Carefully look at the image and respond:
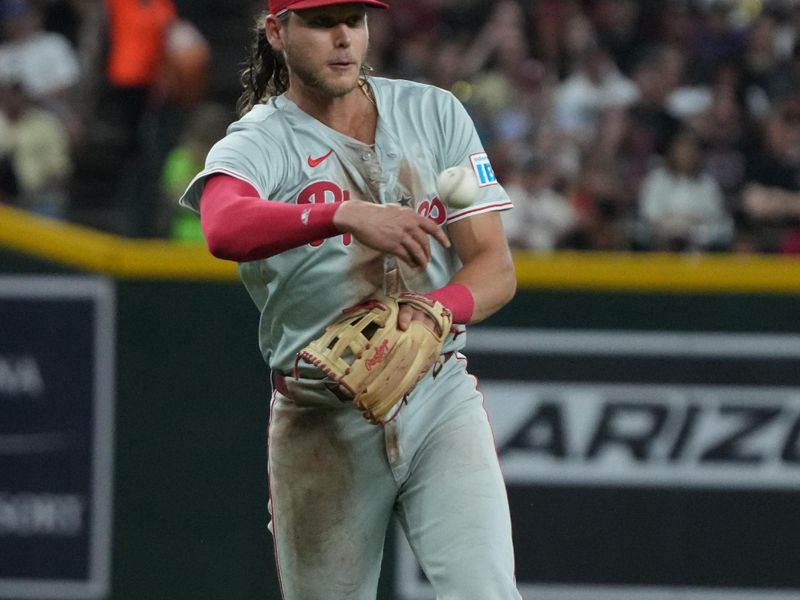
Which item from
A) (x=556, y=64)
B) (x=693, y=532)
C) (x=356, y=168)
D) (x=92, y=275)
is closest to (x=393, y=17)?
(x=556, y=64)

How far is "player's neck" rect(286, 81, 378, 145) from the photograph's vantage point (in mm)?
3979

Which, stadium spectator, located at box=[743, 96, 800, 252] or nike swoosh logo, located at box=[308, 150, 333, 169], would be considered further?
stadium spectator, located at box=[743, 96, 800, 252]

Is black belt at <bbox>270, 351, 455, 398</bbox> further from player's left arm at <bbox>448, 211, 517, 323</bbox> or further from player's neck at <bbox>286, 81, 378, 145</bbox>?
player's neck at <bbox>286, 81, 378, 145</bbox>

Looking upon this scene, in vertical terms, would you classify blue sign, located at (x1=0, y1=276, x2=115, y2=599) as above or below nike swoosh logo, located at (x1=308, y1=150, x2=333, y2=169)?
below

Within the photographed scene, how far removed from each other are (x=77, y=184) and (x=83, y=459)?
13.6ft

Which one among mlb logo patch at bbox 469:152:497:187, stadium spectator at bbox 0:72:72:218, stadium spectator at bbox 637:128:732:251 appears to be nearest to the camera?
mlb logo patch at bbox 469:152:497:187

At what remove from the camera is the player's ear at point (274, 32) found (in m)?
3.93

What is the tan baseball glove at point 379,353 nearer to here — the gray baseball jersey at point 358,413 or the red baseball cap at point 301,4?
the gray baseball jersey at point 358,413

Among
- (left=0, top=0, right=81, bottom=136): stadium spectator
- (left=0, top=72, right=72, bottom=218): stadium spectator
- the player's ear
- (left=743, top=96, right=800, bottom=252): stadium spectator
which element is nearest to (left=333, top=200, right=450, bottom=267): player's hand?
the player's ear

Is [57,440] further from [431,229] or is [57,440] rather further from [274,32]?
[431,229]

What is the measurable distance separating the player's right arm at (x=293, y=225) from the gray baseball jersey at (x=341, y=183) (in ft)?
0.70

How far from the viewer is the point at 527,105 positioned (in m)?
10.0

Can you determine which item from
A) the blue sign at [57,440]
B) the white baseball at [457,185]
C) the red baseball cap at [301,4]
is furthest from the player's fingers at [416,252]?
the blue sign at [57,440]

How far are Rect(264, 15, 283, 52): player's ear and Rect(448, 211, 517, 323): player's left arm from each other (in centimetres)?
68
